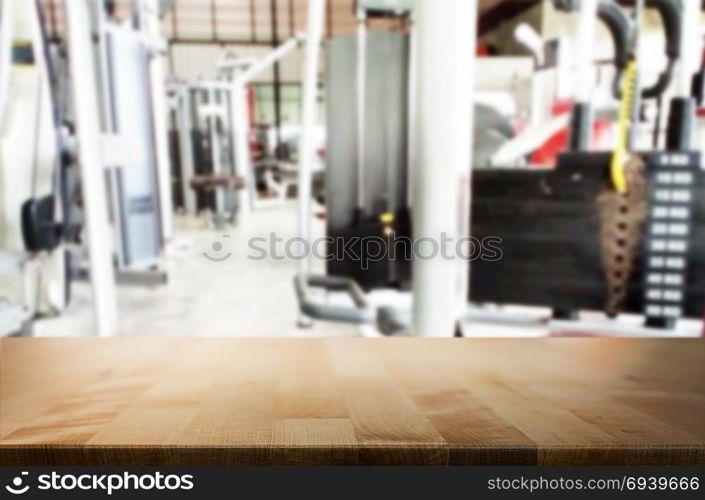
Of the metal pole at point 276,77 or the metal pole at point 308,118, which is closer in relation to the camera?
the metal pole at point 308,118

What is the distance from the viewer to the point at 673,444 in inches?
8.5

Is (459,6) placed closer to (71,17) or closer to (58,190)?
(71,17)

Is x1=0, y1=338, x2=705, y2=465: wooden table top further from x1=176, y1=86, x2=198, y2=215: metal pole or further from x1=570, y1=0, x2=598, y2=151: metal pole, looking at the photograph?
x1=176, y1=86, x2=198, y2=215: metal pole

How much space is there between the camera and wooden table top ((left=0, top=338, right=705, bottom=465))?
21cm

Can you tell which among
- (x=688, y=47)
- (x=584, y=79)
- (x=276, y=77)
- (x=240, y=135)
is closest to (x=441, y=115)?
(x=584, y=79)

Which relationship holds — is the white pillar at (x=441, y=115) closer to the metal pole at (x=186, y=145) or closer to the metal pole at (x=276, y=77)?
the metal pole at (x=186, y=145)

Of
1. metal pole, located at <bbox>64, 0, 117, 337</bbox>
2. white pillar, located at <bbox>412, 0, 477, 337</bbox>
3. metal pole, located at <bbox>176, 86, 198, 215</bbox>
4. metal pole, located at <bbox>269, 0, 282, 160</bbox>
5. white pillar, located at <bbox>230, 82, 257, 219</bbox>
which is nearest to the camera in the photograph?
white pillar, located at <bbox>412, 0, 477, 337</bbox>

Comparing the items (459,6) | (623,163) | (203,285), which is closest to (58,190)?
(203,285)

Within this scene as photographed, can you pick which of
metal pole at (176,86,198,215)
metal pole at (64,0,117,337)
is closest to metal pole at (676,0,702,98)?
metal pole at (64,0,117,337)

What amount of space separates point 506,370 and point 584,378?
0.05 metres

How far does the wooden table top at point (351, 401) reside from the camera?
0.21 metres

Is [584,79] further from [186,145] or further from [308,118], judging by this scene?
[186,145]

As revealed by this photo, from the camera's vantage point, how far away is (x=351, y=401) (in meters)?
0.29

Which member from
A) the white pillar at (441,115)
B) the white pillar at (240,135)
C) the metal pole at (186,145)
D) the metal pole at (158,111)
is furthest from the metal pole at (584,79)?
the metal pole at (186,145)
